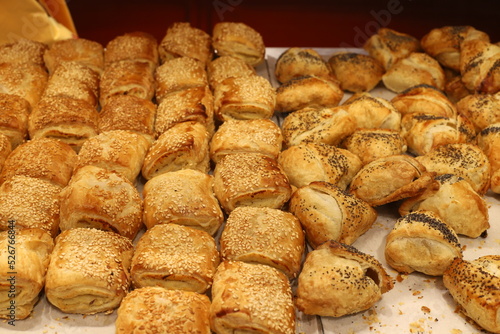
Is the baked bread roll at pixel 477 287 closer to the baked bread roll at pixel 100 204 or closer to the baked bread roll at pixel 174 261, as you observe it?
the baked bread roll at pixel 174 261

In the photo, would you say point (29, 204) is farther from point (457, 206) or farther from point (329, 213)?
point (457, 206)

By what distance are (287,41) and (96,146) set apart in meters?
3.94

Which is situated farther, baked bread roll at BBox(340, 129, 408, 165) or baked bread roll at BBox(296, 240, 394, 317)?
baked bread roll at BBox(340, 129, 408, 165)

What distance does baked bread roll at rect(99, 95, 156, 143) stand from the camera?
12.0 ft

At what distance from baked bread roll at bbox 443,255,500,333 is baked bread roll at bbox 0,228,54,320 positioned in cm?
206

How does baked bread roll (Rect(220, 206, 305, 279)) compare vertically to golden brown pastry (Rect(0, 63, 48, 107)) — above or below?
below

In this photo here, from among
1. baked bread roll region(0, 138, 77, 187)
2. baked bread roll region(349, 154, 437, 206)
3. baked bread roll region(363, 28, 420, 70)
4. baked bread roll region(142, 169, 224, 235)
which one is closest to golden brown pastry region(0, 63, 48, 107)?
baked bread roll region(0, 138, 77, 187)

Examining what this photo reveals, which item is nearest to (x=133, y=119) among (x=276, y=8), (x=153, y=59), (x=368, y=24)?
(x=153, y=59)

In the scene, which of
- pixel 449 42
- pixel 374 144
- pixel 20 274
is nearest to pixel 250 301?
pixel 20 274

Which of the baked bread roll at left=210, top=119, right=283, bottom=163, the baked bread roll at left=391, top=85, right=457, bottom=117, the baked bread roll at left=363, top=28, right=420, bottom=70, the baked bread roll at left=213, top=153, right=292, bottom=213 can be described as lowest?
the baked bread roll at left=213, top=153, right=292, bottom=213

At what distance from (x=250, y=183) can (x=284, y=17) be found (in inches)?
158

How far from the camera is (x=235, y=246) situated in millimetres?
2867

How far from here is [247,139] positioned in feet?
11.5

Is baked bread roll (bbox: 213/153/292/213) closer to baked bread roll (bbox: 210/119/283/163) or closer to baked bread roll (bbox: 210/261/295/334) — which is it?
baked bread roll (bbox: 210/119/283/163)
